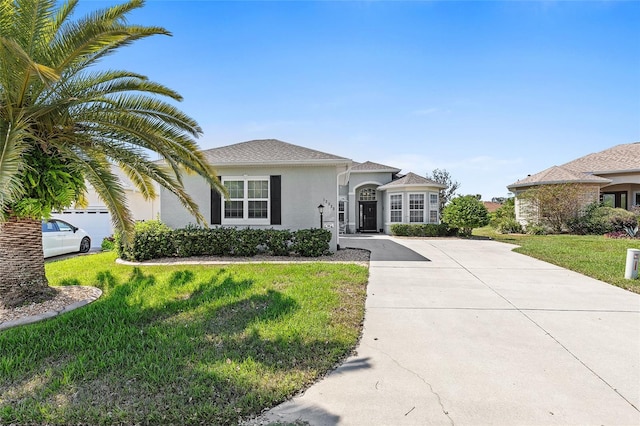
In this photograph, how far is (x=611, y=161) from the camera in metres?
22.0

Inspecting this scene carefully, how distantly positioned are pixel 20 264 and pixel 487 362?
24.7ft

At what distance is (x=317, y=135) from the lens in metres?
16.3

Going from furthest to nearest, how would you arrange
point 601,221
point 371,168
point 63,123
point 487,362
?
point 371,168, point 601,221, point 63,123, point 487,362

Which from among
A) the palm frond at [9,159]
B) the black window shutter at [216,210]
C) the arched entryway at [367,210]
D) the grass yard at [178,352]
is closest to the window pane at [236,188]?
the black window shutter at [216,210]

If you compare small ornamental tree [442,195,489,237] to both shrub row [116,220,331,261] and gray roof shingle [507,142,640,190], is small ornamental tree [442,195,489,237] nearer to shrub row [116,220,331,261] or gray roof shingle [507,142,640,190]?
gray roof shingle [507,142,640,190]

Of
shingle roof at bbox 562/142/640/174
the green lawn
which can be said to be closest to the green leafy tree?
shingle roof at bbox 562/142/640/174

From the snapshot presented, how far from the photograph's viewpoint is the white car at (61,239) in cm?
1072

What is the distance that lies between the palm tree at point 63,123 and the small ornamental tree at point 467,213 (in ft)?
49.1

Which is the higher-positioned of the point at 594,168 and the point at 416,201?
the point at 594,168

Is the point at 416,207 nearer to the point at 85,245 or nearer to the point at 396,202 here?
the point at 396,202

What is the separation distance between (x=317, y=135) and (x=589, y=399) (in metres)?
15.1

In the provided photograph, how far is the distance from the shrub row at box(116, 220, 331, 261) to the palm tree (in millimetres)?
3944

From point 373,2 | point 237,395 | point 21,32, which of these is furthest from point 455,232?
point 21,32

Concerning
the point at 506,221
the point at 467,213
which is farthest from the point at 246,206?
the point at 506,221
